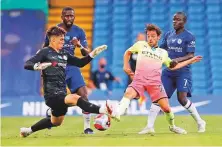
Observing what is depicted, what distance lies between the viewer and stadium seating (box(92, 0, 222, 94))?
2394 centimetres

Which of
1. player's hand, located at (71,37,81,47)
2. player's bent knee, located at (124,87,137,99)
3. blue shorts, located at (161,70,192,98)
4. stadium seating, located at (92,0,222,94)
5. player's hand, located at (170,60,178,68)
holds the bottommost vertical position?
player's bent knee, located at (124,87,137,99)

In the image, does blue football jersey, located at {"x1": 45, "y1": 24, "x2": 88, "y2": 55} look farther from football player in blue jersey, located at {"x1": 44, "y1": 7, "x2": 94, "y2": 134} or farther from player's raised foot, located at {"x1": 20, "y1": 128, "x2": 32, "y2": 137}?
player's raised foot, located at {"x1": 20, "y1": 128, "x2": 32, "y2": 137}

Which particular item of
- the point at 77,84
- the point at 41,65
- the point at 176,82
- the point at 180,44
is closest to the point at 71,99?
the point at 41,65

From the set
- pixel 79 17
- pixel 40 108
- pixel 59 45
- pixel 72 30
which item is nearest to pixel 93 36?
pixel 79 17

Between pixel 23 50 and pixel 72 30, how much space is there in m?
13.0

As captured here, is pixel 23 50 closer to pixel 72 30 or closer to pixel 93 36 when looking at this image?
pixel 93 36

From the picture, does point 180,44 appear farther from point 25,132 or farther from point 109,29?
point 109,29

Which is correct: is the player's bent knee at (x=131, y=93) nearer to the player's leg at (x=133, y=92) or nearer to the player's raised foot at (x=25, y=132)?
the player's leg at (x=133, y=92)

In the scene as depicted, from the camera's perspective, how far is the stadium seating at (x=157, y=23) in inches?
942

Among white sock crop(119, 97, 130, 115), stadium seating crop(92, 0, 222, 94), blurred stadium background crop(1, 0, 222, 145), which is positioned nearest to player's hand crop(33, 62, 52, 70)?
white sock crop(119, 97, 130, 115)

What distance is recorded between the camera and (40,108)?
18.3 meters

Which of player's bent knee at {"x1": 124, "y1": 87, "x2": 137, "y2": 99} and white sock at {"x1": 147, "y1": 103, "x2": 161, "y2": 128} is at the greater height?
player's bent knee at {"x1": 124, "y1": 87, "x2": 137, "y2": 99}

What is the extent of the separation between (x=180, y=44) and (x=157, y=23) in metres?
14.2

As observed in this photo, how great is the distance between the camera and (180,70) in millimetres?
11141
